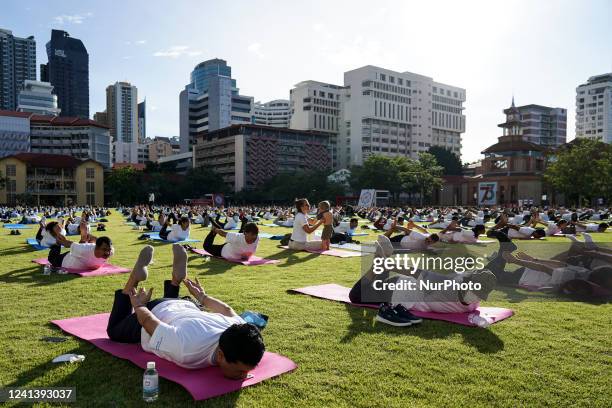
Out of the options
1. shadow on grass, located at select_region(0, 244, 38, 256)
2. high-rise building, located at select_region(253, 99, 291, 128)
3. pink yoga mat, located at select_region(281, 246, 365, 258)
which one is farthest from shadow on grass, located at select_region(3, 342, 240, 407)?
high-rise building, located at select_region(253, 99, 291, 128)

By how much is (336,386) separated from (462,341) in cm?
174

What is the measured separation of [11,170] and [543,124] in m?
110

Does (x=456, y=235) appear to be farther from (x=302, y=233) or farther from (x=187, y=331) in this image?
(x=187, y=331)

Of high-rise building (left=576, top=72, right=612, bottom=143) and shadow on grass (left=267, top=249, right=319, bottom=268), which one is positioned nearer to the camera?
shadow on grass (left=267, top=249, right=319, bottom=268)

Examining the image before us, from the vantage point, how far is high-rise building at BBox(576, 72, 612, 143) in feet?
366

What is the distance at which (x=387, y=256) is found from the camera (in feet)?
21.0

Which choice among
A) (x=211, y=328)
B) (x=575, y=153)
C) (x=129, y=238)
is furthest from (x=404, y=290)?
(x=575, y=153)

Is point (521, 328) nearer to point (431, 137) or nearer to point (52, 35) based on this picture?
point (431, 137)

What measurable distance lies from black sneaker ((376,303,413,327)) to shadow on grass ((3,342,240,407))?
232 centimetres

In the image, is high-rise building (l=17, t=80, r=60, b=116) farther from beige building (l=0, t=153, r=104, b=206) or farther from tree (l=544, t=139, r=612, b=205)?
tree (l=544, t=139, r=612, b=205)

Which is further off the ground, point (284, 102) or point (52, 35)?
point (52, 35)

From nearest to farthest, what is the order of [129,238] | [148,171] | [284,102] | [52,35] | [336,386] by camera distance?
[336,386] → [129,238] → [148,171] → [284,102] → [52,35]

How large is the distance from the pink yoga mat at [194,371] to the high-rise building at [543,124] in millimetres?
118669

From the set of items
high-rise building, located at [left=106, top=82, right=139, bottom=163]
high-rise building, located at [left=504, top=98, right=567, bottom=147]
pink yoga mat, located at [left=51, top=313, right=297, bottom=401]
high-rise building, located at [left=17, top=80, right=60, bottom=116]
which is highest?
high-rise building, located at [left=106, top=82, right=139, bottom=163]
